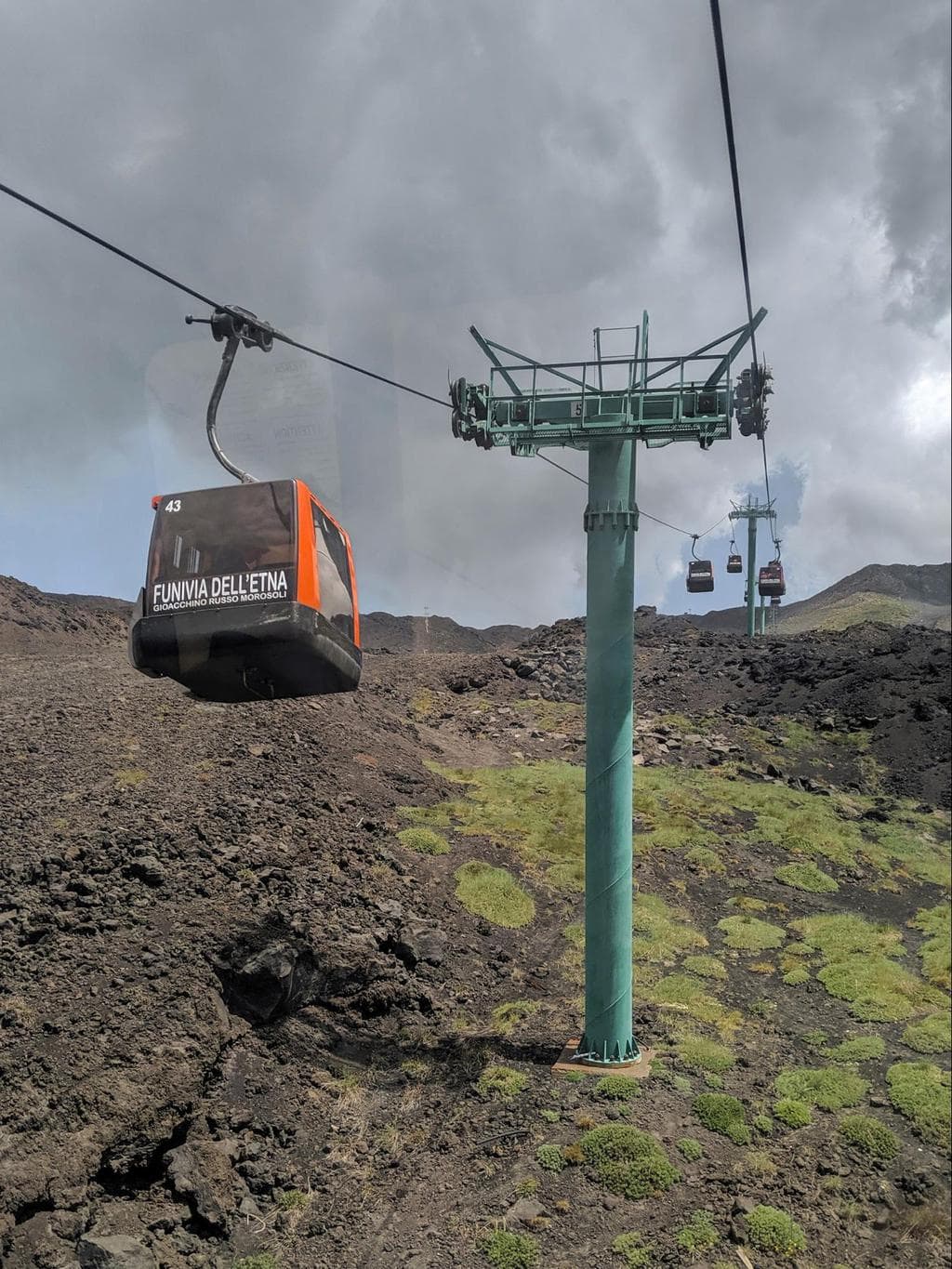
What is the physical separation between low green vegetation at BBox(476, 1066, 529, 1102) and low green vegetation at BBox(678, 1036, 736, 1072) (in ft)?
6.87

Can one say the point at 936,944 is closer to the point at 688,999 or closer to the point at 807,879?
the point at 807,879

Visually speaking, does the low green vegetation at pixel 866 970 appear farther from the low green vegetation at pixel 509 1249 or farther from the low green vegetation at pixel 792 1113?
the low green vegetation at pixel 509 1249

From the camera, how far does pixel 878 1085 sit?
1177 cm

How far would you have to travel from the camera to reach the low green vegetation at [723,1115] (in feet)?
34.1

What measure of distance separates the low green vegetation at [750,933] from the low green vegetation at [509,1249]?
27.4 ft

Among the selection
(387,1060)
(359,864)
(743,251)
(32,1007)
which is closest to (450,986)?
(387,1060)

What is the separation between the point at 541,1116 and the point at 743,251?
9.00 metres

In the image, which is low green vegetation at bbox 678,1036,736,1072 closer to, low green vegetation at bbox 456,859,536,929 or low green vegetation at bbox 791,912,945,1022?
low green vegetation at bbox 791,912,945,1022

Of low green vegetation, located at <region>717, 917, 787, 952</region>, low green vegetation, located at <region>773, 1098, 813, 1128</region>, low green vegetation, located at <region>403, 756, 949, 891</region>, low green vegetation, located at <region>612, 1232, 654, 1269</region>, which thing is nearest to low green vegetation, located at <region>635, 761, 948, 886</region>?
low green vegetation, located at <region>403, 756, 949, 891</region>

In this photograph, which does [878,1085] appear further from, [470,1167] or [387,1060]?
[387,1060]

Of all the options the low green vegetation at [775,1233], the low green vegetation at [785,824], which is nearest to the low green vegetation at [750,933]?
the low green vegetation at [785,824]

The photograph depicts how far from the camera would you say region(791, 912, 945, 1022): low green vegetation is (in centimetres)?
1401

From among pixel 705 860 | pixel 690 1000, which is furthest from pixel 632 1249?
pixel 705 860

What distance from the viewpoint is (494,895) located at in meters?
16.6
